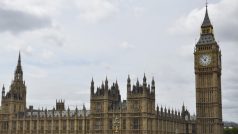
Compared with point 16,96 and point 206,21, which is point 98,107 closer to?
point 16,96

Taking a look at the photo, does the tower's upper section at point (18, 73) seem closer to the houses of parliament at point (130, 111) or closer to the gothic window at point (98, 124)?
the houses of parliament at point (130, 111)

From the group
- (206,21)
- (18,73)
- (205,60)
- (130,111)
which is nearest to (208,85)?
(205,60)

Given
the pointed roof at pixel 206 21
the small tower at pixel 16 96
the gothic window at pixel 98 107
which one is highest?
the pointed roof at pixel 206 21

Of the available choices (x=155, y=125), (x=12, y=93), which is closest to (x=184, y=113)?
(x=155, y=125)

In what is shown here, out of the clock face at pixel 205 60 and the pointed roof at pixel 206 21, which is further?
Result: the pointed roof at pixel 206 21

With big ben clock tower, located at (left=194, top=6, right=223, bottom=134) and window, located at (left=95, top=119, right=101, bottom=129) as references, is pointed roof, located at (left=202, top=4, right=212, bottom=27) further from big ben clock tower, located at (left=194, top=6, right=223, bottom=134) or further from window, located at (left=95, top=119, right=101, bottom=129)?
window, located at (left=95, top=119, right=101, bottom=129)

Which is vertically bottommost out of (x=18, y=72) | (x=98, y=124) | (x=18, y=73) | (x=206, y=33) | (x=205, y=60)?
(x=98, y=124)

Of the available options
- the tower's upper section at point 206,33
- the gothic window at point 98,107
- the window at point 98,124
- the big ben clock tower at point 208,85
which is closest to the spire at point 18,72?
the gothic window at point 98,107

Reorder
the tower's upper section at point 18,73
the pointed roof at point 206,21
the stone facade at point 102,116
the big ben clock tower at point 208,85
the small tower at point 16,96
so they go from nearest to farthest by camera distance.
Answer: the stone facade at point 102,116 < the big ben clock tower at point 208,85 < the pointed roof at point 206,21 < the small tower at point 16,96 < the tower's upper section at point 18,73

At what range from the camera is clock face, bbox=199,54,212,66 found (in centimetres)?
12619

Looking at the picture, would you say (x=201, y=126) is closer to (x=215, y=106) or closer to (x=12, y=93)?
(x=215, y=106)

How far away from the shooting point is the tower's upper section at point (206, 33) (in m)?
128

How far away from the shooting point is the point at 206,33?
130m

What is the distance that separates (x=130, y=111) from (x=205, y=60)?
32.4 meters
